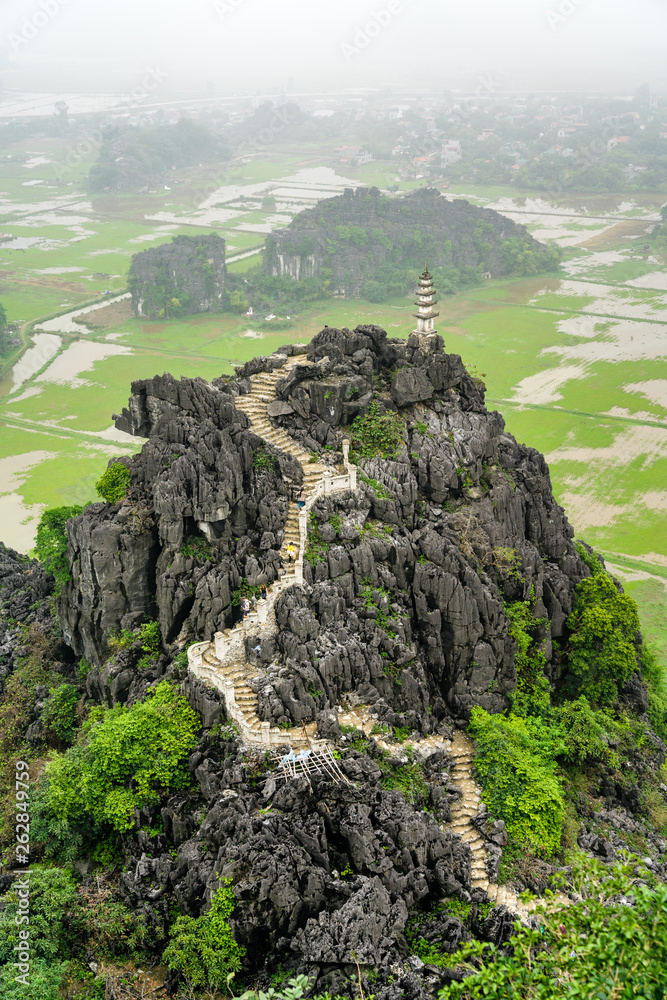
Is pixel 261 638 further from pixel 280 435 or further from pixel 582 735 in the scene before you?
pixel 582 735

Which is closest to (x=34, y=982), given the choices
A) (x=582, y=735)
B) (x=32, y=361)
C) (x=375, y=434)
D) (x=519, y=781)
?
(x=519, y=781)

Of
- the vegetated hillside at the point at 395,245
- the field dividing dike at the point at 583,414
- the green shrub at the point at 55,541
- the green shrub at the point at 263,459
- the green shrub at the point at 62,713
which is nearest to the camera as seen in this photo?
the green shrub at the point at 62,713

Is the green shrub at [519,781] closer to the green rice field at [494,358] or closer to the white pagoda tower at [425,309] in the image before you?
the white pagoda tower at [425,309]

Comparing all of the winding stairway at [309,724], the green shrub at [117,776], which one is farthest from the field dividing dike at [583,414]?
the green shrub at [117,776]

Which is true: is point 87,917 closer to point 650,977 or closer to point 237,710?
point 237,710

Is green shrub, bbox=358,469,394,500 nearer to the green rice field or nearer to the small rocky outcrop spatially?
the green rice field

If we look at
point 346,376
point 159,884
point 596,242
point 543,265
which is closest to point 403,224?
point 543,265
